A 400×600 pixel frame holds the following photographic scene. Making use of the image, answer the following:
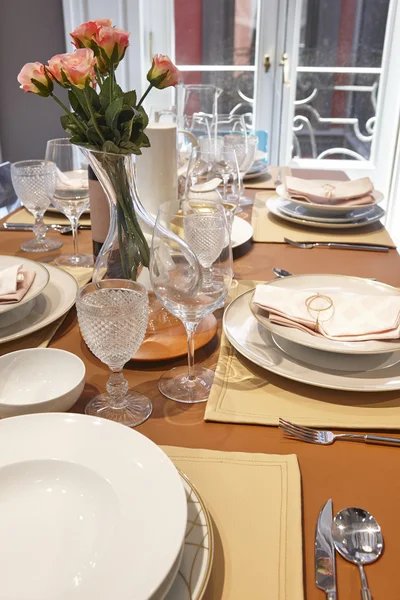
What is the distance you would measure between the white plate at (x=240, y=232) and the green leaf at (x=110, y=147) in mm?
470

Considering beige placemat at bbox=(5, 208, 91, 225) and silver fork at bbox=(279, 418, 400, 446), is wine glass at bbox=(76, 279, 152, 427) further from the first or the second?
beige placemat at bbox=(5, 208, 91, 225)

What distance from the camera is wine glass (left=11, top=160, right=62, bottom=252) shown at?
1.11m

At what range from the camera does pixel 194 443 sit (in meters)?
0.61

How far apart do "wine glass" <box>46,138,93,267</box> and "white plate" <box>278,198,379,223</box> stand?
524 mm

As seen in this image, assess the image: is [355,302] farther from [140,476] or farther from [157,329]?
[140,476]

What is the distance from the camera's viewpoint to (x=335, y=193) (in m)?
1.39

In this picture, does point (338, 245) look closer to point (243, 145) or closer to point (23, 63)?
point (243, 145)

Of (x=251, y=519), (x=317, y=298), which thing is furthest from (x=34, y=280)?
(x=251, y=519)

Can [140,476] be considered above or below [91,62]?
below

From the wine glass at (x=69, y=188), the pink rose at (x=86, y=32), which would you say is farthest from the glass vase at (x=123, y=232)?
the wine glass at (x=69, y=188)

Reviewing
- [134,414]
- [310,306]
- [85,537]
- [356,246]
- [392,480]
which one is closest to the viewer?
[85,537]

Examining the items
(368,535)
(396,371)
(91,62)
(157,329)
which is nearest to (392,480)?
(368,535)

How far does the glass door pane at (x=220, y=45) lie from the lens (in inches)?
119

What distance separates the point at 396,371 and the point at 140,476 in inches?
15.3
